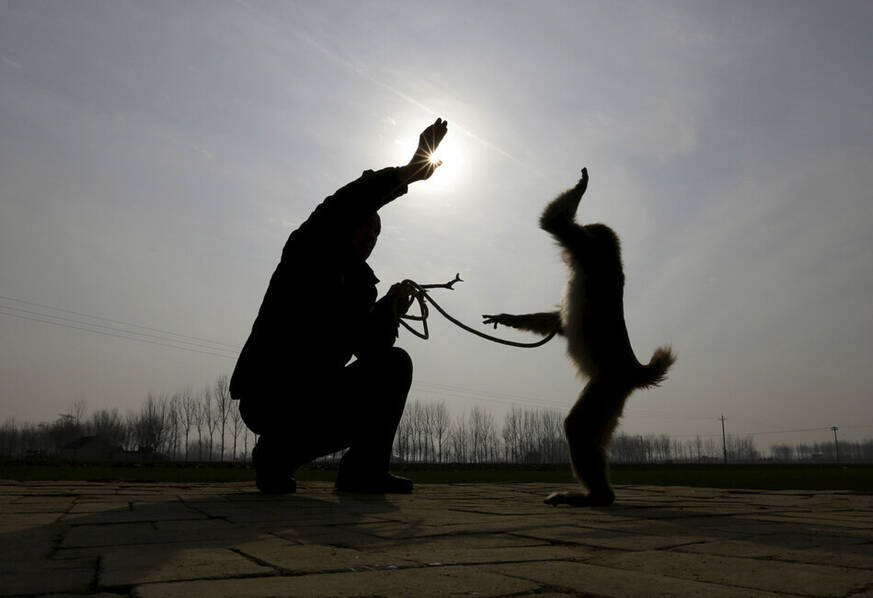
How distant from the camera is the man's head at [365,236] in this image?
16.4 ft

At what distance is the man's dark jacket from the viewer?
4.46 m

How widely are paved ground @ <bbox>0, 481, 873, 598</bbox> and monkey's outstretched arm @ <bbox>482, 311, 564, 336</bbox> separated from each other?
2305 mm

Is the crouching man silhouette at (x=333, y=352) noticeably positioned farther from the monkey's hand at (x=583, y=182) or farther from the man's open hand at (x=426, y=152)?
the monkey's hand at (x=583, y=182)

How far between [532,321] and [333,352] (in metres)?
2.04

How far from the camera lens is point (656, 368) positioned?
16.0ft

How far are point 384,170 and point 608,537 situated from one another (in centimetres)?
293

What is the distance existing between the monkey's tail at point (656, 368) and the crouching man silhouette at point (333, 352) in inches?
76.1

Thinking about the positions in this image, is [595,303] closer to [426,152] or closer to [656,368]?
[656,368]

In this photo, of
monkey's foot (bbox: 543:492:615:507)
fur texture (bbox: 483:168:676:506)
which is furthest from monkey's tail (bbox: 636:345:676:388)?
monkey's foot (bbox: 543:492:615:507)

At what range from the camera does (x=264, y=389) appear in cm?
467

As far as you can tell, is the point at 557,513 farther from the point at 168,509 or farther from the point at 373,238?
the point at 373,238

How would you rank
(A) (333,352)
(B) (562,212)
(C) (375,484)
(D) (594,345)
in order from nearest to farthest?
1. (D) (594,345)
2. (A) (333,352)
3. (C) (375,484)
4. (B) (562,212)

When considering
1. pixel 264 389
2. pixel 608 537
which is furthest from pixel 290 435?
pixel 608 537

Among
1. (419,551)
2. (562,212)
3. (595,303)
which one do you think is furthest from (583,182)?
(419,551)
